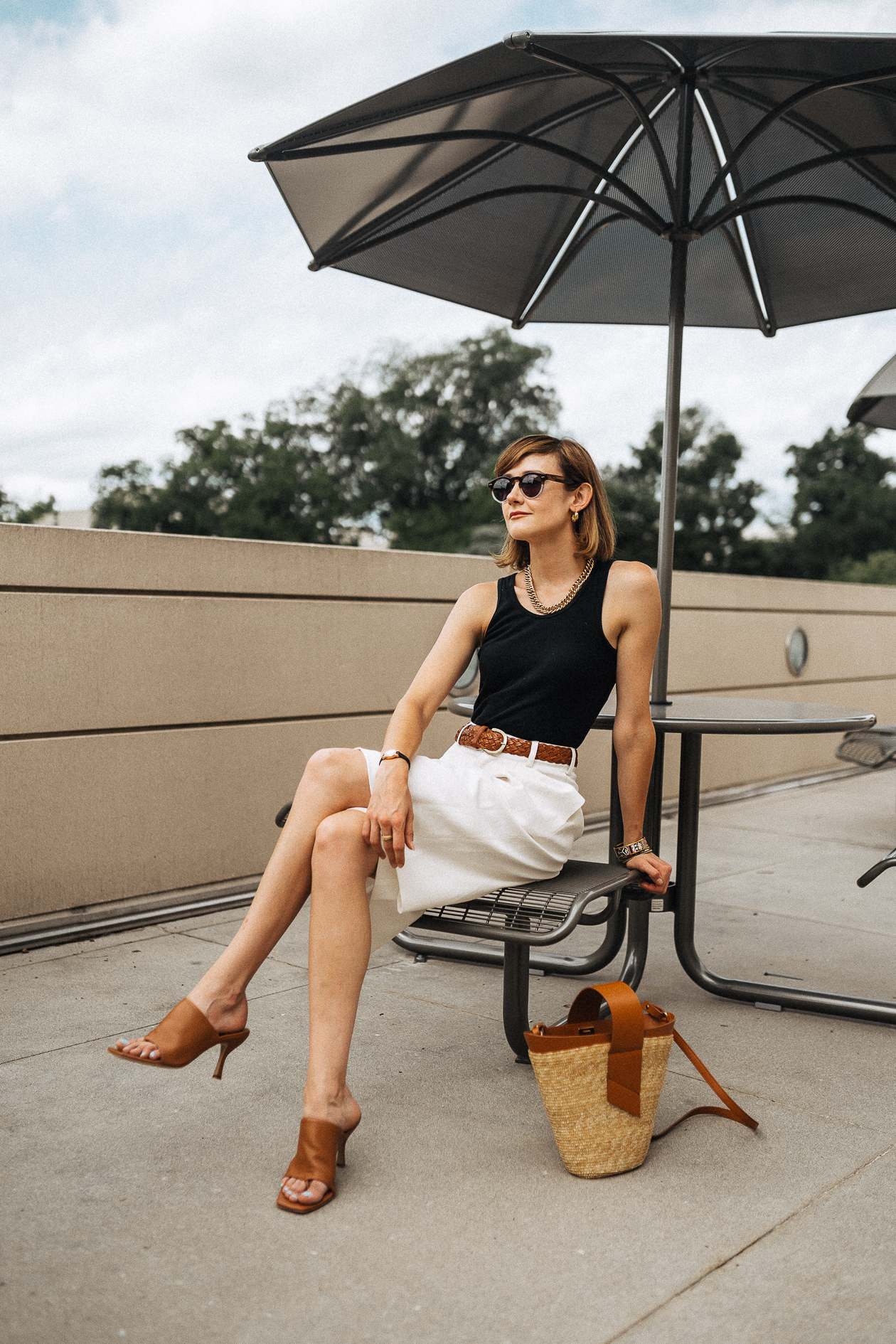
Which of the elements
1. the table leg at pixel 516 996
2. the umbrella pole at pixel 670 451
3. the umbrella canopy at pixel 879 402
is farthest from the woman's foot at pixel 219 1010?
the umbrella canopy at pixel 879 402

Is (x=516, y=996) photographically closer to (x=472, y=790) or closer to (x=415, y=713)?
(x=472, y=790)

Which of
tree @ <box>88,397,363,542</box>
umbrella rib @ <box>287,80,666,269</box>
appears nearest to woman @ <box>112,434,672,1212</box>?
umbrella rib @ <box>287,80,666,269</box>

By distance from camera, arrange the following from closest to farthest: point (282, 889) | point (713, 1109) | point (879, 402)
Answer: point (282, 889) < point (713, 1109) < point (879, 402)

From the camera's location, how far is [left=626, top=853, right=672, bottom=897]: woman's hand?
261 centimetres

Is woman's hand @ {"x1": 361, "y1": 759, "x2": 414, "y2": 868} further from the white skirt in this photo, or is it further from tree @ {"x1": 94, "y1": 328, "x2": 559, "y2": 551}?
tree @ {"x1": 94, "y1": 328, "x2": 559, "y2": 551}

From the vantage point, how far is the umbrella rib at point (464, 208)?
10.9ft

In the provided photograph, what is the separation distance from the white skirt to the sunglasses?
0.65m

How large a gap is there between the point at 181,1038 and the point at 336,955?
1.17 ft

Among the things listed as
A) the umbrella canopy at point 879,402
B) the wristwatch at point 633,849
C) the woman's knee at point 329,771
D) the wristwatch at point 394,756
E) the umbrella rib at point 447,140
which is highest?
the umbrella rib at point 447,140

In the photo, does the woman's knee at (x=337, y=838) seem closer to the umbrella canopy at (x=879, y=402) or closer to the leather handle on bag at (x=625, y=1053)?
the leather handle on bag at (x=625, y=1053)

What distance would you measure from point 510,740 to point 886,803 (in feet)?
17.0

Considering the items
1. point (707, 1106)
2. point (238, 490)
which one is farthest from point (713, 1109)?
point (238, 490)

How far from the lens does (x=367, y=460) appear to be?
184 ft

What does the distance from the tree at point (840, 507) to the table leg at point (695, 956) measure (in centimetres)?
4942
